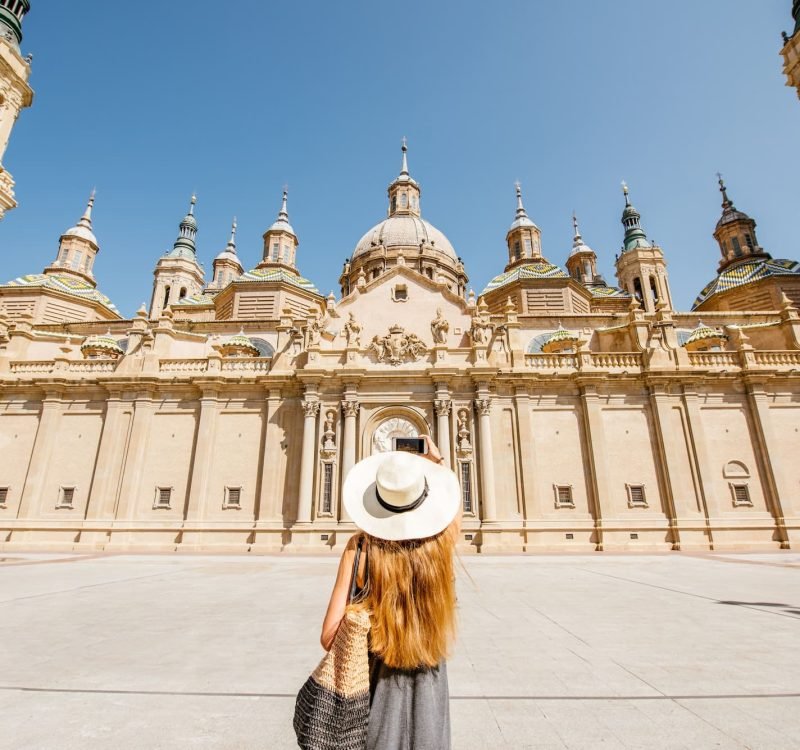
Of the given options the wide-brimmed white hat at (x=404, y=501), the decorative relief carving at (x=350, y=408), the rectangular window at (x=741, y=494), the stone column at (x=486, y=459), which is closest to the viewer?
the wide-brimmed white hat at (x=404, y=501)

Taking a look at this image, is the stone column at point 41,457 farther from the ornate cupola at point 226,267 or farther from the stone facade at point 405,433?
the ornate cupola at point 226,267

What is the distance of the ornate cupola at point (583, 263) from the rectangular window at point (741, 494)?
105 feet

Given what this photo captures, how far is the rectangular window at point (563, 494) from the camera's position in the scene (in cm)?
2419

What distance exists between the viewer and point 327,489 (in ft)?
79.6

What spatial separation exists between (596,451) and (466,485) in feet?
23.4

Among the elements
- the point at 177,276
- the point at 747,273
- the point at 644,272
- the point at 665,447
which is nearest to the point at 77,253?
the point at 177,276

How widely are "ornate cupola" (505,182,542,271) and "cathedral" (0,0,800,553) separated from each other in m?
20.9

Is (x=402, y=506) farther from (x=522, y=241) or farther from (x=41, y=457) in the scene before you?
(x=522, y=241)

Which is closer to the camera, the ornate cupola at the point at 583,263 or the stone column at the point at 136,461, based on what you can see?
the stone column at the point at 136,461

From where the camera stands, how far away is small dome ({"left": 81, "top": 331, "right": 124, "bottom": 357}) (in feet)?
109

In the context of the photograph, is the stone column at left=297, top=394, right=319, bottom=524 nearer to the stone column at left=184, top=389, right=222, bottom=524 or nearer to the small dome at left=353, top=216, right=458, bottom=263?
the stone column at left=184, top=389, right=222, bottom=524

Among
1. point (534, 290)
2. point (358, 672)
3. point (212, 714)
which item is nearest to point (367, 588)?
point (358, 672)

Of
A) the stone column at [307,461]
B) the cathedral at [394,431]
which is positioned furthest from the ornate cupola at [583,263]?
the stone column at [307,461]

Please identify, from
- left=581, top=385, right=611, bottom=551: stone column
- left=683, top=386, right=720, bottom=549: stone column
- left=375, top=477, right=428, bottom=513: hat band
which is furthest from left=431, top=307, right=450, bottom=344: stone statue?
left=375, top=477, right=428, bottom=513: hat band
